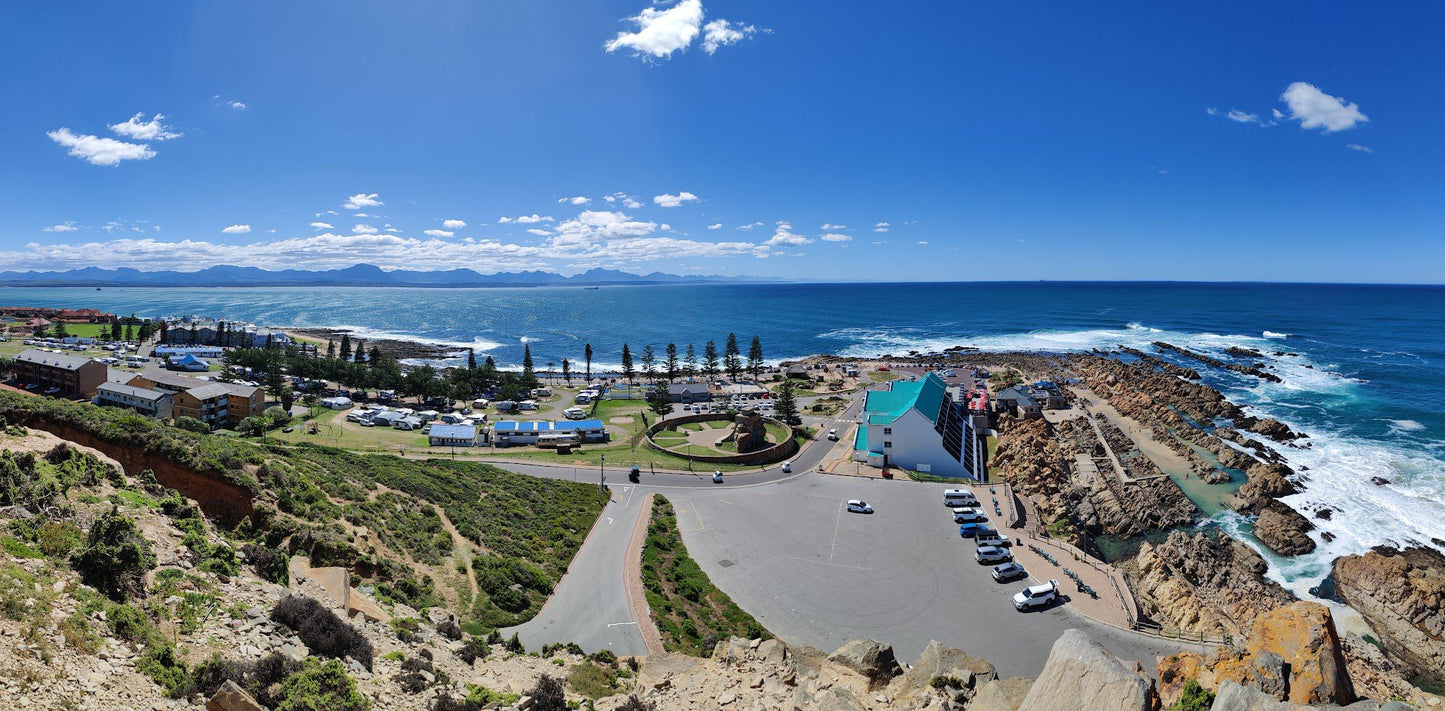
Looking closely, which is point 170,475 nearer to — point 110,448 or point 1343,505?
point 110,448

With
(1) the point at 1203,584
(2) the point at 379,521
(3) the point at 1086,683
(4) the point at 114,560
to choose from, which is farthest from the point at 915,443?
(4) the point at 114,560

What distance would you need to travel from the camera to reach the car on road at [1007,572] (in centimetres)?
2731

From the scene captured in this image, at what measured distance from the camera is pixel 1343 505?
3844cm

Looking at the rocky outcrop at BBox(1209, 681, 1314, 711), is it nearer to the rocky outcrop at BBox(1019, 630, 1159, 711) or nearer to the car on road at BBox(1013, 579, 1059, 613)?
the rocky outcrop at BBox(1019, 630, 1159, 711)

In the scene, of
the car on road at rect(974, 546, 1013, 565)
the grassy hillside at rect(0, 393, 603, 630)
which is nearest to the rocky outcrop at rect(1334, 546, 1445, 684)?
the car on road at rect(974, 546, 1013, 565)

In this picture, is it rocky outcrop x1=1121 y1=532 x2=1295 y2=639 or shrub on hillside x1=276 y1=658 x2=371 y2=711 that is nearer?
shrub on hillside x1=276 y1=658 x2=371 y2=711

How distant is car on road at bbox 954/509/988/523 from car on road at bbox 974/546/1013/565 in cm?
403

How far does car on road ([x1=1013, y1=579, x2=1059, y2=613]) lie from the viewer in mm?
25172

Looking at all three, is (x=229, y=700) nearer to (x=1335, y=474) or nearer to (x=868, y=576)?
(x=868, y=576)

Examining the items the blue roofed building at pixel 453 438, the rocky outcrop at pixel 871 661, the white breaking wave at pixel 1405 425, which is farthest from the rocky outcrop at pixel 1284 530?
the blue roofed building at pixel 453 438

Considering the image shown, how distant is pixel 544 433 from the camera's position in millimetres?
53469

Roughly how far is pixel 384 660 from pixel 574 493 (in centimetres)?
2194

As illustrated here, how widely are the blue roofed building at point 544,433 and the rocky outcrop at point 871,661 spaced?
39.3 meters

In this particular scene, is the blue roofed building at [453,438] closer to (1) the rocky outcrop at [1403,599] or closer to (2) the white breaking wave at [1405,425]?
(1) the rocky outcrop at [1403,599]
